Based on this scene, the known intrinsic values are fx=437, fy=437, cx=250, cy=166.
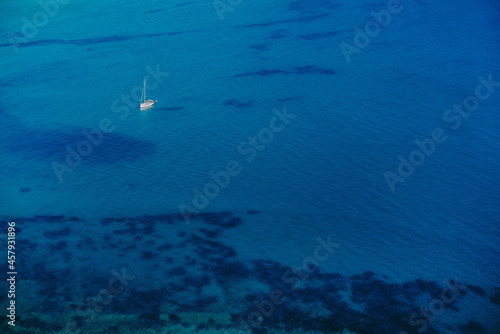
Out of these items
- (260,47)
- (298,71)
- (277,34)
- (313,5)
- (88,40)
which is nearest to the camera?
(298,71)

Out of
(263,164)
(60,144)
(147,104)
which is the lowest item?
(263,164)

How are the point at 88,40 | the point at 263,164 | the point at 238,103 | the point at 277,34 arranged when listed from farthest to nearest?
1. the point at 88,40
2. the point at 277,34
3. the point at 238,103
4. the point at 263,164

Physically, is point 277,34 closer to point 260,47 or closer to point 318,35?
point 260,47

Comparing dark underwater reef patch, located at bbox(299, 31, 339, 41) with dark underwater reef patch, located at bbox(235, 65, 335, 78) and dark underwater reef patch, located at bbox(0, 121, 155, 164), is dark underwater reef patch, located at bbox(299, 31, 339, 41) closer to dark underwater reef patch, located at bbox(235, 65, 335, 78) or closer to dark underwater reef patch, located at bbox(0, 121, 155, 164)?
dark underwater reef patch, located at bbox(235, 65, 335, 78)

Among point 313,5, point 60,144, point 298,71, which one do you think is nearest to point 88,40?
point 60,144

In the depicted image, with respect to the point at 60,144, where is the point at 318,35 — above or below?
above

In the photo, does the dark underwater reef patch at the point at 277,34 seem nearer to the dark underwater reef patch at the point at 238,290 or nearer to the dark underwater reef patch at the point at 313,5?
the dark underwater reef patch at the point at 313,5

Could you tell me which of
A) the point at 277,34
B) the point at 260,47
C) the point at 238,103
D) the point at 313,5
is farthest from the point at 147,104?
the point at 313,5

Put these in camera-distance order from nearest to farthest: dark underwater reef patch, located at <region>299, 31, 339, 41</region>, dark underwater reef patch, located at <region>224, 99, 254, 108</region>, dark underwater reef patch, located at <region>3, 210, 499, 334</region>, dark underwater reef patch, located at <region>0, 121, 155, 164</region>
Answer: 1. dark underwater reef patch, located at <region>3, 210, 499, 334</region>
2. dark underwater reef patch, located at <region>0, 121, 155, 164</region>
3. dark underwater reef patch, located at <region>224, 99, 254, 108</region>
4. dark underwater reef patch, located at <region>299, 31, 339, 41</region>

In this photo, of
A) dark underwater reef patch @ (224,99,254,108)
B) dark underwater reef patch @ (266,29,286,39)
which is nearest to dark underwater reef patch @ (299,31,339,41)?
dark underwater reef patch @ (266,29,286,39)

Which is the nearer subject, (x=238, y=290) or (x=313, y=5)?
(x=238, y=290)
